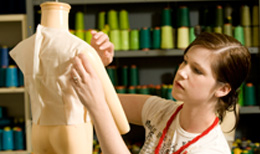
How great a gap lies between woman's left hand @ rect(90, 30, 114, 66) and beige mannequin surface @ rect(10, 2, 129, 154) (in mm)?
112

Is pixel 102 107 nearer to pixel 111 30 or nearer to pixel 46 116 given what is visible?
pixel 46 116

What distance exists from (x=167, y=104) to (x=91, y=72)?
0.59 meters

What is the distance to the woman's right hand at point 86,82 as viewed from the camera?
0.66m

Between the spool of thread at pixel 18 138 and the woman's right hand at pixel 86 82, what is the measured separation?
1.70 m

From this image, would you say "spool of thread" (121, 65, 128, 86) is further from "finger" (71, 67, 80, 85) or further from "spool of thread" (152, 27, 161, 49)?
"finger" (71, 67, 80, 85)

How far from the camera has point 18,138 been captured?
86.3 inches

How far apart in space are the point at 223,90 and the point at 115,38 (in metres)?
1.33

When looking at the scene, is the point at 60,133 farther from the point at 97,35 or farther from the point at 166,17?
the point at 166,17

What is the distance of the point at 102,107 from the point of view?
2.24 ft

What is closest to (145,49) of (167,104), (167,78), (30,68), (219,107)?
(167,78)

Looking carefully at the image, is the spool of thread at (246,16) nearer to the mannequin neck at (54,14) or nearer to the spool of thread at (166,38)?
the spool of thread at (166,38)

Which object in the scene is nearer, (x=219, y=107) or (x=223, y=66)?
(x=223, y=66)

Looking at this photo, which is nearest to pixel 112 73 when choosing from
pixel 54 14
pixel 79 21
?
pixel 79 21

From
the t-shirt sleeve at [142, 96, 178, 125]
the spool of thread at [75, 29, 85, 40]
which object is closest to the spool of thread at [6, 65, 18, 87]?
the spool of thread at [75, 29, 85, 40]
